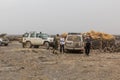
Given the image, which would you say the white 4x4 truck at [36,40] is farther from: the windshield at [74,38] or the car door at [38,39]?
the windshield at [74,38]

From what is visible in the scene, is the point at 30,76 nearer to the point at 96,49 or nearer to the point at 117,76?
the point at 117,76

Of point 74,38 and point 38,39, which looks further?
point 38,39

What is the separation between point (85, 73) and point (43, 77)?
2.60 metres

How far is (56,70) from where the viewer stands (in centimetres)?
1938

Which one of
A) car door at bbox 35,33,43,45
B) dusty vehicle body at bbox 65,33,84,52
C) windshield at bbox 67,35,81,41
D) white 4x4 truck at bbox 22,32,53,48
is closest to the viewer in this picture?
dusty vehicle body at bbox 65,33,84,52

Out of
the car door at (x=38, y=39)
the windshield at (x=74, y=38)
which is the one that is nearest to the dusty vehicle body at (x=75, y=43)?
the windshield at (x=74, y=38)

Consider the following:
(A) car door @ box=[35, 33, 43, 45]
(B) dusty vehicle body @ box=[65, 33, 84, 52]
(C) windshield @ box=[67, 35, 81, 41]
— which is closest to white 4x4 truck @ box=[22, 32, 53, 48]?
(A) car door @ box=[35, 33, 43, 45]

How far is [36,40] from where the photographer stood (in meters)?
39.8

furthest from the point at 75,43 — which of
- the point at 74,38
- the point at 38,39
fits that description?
the point at 38,39

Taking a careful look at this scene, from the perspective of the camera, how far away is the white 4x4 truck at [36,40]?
39344 mm

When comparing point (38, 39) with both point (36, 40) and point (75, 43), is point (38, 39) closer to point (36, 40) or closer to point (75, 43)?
point (36, 40)

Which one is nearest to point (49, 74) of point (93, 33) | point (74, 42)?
point (74, 42)

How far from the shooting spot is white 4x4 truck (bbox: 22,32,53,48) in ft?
129

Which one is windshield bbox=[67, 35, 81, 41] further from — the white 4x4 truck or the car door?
the car door
